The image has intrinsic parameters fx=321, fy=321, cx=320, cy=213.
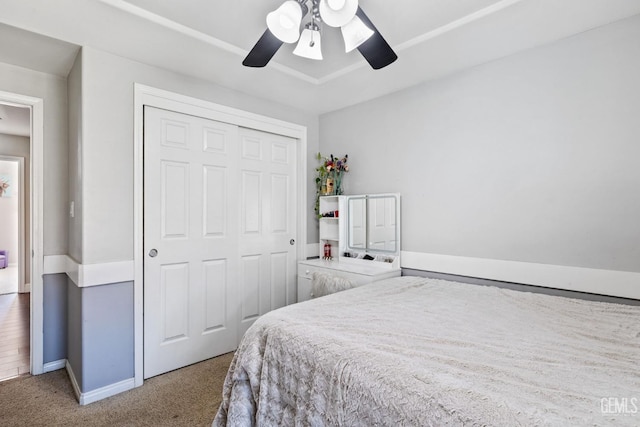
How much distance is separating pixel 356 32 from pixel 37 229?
8.85ft

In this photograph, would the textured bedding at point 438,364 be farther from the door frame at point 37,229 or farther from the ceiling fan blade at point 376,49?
the door frame at point 37,229

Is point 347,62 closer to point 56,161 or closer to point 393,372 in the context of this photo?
point 393,372

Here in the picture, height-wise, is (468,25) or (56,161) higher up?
(468,25)

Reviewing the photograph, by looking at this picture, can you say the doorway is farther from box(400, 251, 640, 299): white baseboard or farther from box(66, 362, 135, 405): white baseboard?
box(400, 251, 640, 299): white baseboard

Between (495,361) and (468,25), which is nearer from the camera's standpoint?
(495,361)

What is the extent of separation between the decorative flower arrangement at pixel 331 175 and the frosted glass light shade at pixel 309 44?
5.05 ft

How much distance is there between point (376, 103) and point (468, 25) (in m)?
1.14

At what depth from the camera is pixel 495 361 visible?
44.1 inches

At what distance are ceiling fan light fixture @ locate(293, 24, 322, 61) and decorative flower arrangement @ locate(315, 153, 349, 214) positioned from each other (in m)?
1.54

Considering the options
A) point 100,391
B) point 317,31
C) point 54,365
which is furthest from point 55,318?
point 317,31

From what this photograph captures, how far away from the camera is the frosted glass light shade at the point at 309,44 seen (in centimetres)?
170

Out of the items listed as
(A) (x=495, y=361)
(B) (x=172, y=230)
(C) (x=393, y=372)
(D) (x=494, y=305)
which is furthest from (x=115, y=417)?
(D) (x=494, y=305)

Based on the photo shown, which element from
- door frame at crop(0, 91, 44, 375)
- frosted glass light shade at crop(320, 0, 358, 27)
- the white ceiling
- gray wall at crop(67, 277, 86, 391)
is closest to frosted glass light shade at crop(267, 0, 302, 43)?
frosted glass light shade at crop(320, 0, 358, 27)

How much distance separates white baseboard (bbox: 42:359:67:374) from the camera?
2504 mm
